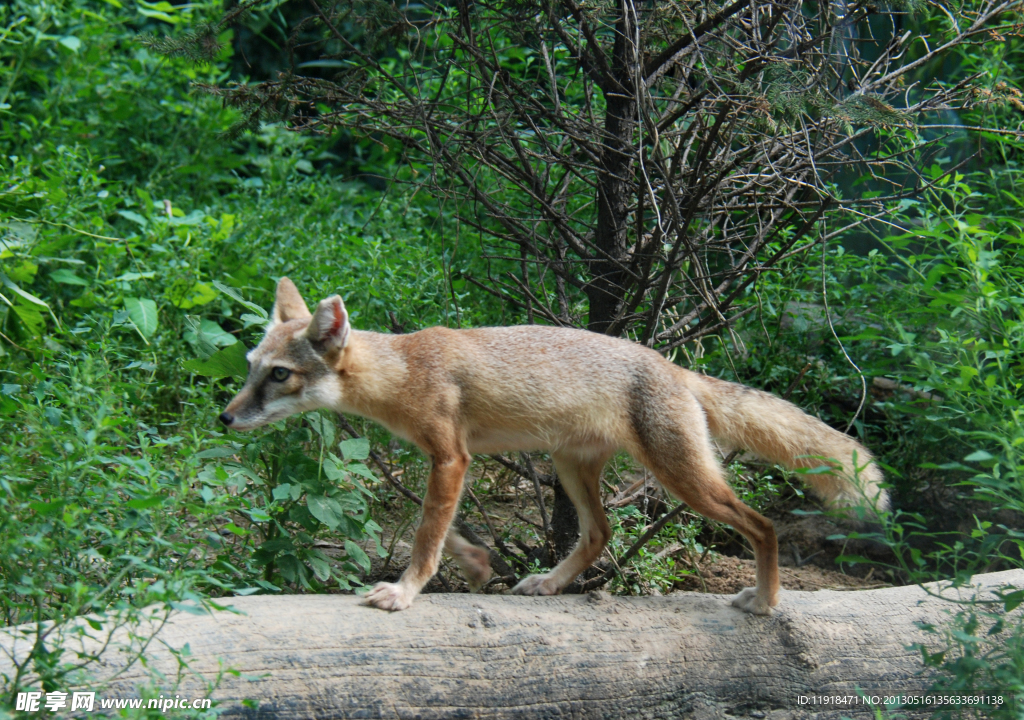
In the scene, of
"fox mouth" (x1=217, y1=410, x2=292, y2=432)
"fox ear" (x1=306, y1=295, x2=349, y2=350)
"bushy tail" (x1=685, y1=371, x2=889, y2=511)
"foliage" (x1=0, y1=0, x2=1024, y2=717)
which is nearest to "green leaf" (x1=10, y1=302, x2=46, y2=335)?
"foliage" (x1=0, y1=0, x2=1024, y2=717)

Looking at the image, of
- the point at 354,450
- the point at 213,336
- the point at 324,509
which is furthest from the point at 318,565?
the point at 213,336

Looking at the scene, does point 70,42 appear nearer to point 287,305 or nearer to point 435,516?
point 287,305

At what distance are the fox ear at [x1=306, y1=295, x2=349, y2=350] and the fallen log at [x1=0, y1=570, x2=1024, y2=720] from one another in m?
1.30

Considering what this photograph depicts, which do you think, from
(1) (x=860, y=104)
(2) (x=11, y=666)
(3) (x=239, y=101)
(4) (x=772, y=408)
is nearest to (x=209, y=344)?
(3) (x=239, y=101)

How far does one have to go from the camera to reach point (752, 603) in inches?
156

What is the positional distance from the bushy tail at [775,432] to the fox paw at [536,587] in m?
1.25

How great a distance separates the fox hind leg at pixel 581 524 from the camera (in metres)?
4.47

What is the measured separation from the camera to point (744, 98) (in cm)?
407

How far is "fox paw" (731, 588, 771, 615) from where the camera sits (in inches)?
155

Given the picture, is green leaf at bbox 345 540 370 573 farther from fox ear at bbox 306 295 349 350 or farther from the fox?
fox ear at bbox 306 295 349 350

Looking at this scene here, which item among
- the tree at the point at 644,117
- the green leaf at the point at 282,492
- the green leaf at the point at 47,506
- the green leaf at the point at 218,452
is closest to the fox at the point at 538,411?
the green leaf at the point at 218,452

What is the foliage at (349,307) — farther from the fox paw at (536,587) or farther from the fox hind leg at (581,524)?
the fox paw at (536,587)

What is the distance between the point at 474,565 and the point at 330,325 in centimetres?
156

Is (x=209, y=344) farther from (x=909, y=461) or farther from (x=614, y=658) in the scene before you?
(x=909, y=461)
